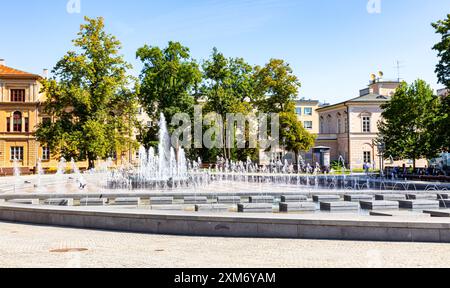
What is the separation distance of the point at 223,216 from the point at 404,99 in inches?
1582

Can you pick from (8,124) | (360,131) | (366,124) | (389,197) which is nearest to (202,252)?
(389,197)

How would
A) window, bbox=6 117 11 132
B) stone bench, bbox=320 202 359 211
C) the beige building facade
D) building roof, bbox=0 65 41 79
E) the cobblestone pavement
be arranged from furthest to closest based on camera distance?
the beige building facade < window, bbox=6 117 11 132 < building roof, bbox=0 65 41 79 < stone bench, bbox=320 202 359 211 < the cobblestone pavement

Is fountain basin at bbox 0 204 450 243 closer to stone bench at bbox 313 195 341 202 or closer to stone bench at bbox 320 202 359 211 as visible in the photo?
stone bench at bbox 320 202 359 211

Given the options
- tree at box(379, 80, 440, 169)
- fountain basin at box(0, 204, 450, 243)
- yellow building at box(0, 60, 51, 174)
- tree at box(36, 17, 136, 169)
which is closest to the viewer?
fountain basin at box(0, 204, 450, 243)

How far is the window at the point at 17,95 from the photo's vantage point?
201 ft

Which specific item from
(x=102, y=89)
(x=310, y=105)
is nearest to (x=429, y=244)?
(x=102, y=89)

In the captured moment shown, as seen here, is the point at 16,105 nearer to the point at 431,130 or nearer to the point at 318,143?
the point at 318,143

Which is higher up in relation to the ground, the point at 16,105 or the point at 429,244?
the point at 16,105

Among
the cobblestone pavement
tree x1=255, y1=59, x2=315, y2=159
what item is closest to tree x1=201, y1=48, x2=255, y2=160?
tree x1=255, y1=59, x2=315, y2=159

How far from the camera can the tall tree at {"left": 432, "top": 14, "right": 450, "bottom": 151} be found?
1323 inches

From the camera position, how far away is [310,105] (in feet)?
280

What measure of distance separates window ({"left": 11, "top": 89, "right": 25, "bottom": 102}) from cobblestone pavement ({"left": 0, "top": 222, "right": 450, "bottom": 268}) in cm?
5568

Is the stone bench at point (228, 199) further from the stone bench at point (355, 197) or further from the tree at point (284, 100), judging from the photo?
the tree at point (284, 100)

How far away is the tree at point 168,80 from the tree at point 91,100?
7.08 meters
